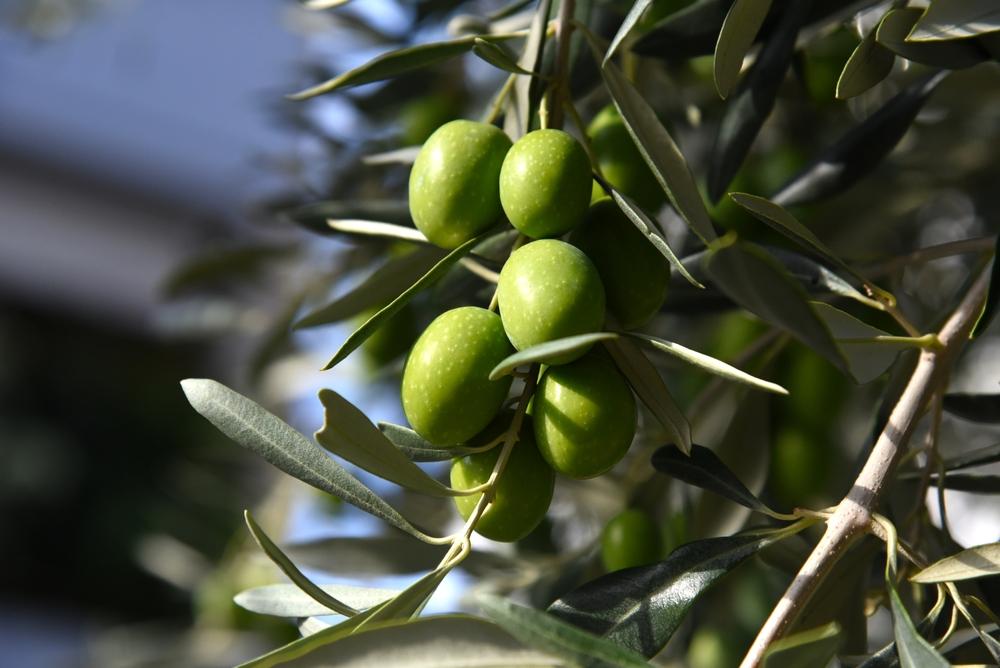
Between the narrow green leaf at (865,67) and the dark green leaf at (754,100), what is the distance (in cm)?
5

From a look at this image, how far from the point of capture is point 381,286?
1.90 feet

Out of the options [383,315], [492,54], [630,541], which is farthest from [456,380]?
[630,541]

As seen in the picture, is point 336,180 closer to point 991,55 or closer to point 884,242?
point 884,242

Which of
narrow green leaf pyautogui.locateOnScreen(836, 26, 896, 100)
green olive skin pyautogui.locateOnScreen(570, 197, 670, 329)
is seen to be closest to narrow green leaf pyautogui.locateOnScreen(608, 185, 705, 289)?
green olive skin pyautogui.locateOnScreen(570, 197, 670, 329)

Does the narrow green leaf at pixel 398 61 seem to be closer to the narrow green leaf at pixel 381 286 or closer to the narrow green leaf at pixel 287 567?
the narrow green leaf at pixel 381 286

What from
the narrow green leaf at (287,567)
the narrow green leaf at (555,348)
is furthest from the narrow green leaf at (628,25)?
the narrow green leaf at (287,567)

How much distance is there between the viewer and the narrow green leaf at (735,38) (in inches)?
17.9

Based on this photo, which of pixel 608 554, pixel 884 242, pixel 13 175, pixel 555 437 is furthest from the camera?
pixel 13 175

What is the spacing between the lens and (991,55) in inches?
20.0

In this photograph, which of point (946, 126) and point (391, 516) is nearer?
point (391, 516)

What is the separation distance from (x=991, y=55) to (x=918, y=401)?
18 centimetres

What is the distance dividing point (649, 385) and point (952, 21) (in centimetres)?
21

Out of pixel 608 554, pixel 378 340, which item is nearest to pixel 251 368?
pixel 378 340

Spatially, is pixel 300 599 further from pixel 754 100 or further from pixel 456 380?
pixel 754 100
